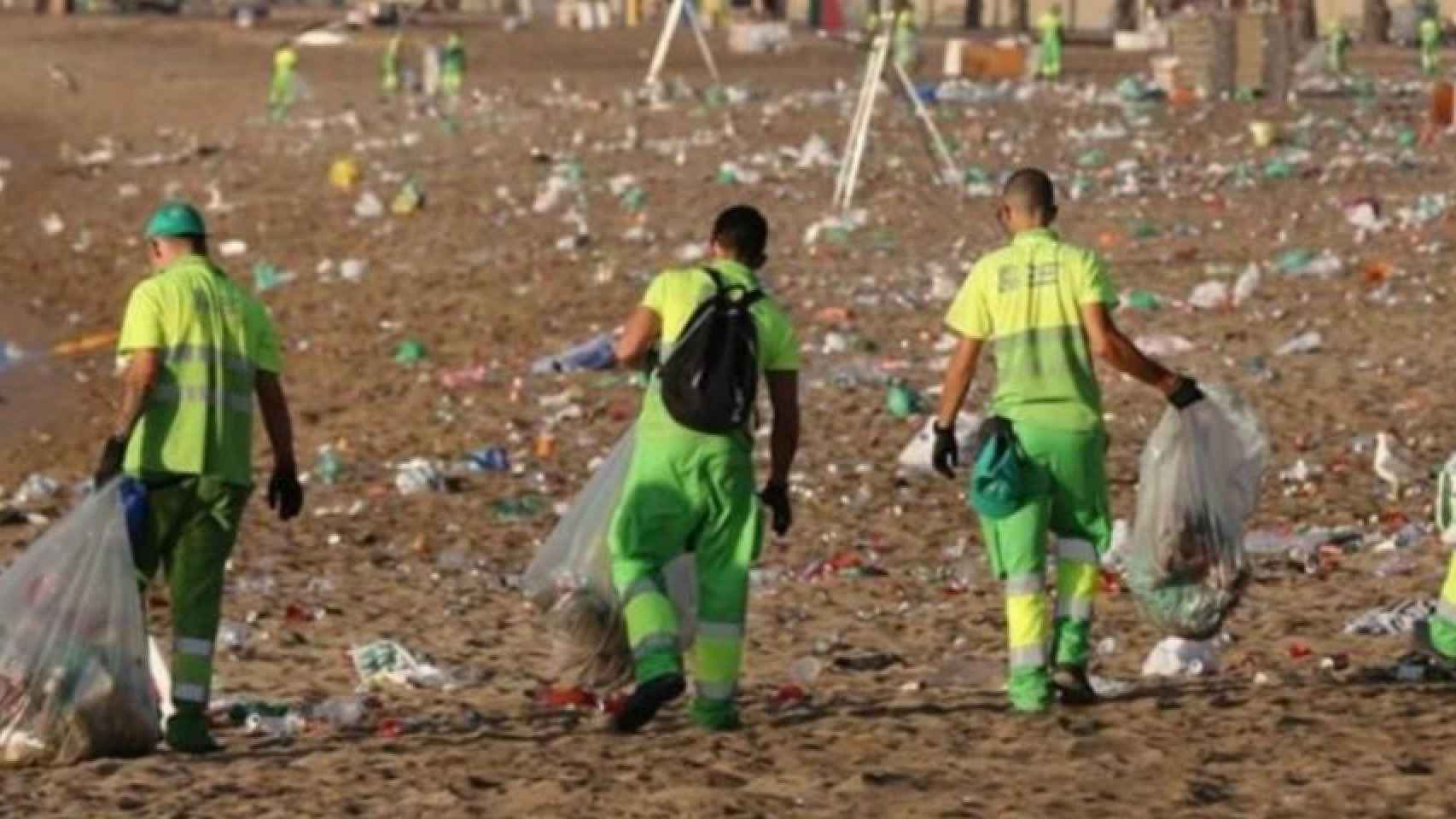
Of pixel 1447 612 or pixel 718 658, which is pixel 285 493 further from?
pixel 1447 612

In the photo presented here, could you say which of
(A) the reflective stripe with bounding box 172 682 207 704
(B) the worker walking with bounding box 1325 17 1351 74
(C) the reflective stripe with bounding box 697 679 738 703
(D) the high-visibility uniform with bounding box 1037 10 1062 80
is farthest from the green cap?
(B) the worker walking with bounding box 1325 17 1351 74

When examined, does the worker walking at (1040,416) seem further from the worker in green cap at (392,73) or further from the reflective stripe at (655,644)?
the worker in green cap at (392,73)

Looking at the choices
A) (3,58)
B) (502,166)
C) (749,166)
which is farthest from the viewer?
(3,58)

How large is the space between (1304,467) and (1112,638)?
12.4 ft

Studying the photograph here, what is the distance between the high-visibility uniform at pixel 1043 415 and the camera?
917 centimetres

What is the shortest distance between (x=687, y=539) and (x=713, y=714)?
0.41 m

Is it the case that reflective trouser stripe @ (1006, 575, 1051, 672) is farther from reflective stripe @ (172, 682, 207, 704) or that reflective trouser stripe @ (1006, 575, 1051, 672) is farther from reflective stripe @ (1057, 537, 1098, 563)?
reflective stripe @ (172, 682, 207, 704)

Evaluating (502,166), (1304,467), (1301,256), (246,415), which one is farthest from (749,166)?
(246,415)

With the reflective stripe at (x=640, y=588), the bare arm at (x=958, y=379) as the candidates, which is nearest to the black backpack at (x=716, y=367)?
the reflective stripe at (x=640, y=588)

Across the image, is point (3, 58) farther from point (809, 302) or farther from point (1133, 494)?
point (1133, 494)

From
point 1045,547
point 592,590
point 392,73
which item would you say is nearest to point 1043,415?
point 1045,547

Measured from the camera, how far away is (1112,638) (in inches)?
442

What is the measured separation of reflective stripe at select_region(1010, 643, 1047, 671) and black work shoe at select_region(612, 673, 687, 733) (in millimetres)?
752

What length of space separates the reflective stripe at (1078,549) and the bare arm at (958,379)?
37 cm
